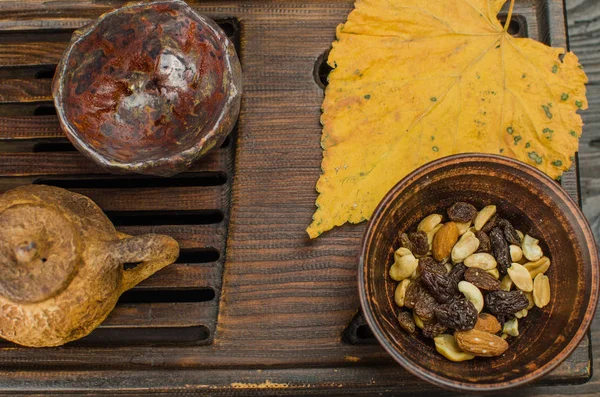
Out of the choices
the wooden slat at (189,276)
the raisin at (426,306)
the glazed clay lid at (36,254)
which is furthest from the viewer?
the wooden slat at (189,276)

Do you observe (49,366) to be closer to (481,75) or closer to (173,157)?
(173,157)

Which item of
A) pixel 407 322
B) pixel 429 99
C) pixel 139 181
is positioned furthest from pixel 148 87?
pixel 407 322

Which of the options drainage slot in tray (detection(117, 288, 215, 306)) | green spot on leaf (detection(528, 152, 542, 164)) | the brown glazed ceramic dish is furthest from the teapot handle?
green spot on leaf (detection(528, 152, 542, 164))

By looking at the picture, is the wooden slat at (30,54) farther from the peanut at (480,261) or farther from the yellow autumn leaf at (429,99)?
the peanut at (480,261)

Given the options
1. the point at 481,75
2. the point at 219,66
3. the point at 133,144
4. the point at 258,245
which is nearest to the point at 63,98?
the point at 133,144

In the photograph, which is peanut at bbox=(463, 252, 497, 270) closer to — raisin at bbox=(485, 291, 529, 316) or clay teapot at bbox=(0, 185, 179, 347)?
raisin at bbox=(485, 291, 529, 316)

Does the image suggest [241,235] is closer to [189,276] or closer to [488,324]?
[189,276]

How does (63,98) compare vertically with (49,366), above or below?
above

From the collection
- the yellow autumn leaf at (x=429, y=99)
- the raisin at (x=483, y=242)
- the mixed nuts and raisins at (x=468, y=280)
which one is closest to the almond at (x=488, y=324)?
the mixed nuts and raisins at (x=468, y=280)
